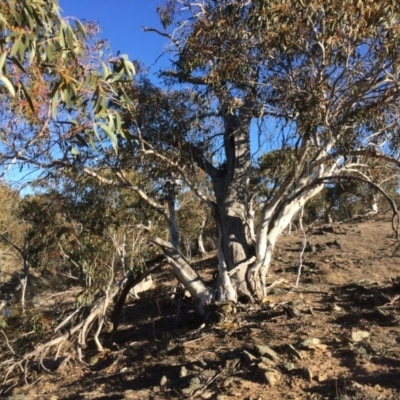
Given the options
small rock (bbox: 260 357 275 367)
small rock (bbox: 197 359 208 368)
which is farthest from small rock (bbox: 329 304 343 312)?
small rock (bbox: 197 359 208 368)

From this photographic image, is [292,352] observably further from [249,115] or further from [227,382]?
[249,115]

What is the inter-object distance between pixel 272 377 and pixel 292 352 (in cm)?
60

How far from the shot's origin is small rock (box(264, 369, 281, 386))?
19.4 ft

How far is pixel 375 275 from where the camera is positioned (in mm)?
11367

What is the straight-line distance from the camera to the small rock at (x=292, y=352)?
20.9ft

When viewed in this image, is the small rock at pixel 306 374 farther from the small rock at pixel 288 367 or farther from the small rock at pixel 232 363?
the small rock at pixel 232 363

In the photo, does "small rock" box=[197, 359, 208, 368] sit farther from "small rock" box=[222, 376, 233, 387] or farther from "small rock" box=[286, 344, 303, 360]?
"small rock" box=[286, 344, 303, 360]

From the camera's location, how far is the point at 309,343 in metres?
6.60

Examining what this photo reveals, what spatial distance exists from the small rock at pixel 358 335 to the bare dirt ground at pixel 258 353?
0.04 feet

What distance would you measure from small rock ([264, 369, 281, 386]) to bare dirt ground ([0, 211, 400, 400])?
1 cm

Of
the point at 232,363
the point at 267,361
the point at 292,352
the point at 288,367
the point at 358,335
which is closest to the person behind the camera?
the point at 288,367

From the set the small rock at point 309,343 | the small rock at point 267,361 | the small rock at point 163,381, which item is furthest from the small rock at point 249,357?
the small rock at point 163,381

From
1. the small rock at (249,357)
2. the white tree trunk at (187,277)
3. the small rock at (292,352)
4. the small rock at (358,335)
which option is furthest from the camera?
the white tree trunk at (187,277)

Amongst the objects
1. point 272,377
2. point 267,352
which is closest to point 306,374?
point 272,377
